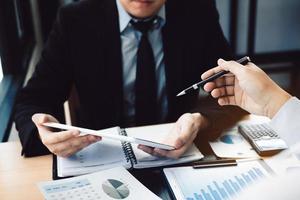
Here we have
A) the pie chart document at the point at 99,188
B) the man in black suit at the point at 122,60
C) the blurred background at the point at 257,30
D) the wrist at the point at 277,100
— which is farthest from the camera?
the blurred background at the point at 257,30

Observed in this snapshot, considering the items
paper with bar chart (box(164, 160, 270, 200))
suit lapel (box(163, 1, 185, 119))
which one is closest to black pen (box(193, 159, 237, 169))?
paper with bar chart (box(164, 160, 270, 200))

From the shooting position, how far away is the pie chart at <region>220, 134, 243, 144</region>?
1.25 metres

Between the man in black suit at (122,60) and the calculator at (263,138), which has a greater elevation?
the man in black suit at (122,60)

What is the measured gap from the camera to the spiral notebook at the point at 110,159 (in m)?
1.09

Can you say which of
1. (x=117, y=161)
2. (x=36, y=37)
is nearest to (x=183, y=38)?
(x=117, y=161)

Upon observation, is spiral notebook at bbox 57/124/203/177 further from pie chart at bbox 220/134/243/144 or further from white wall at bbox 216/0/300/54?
white wall at bbox 216/0/300/54

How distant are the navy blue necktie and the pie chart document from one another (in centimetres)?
54

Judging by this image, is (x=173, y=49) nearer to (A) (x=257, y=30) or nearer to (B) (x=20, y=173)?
(B) (x=20, y=173)

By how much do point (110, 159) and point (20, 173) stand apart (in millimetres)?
257

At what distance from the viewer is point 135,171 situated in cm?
110

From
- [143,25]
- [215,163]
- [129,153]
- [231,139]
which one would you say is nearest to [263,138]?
[231,139]

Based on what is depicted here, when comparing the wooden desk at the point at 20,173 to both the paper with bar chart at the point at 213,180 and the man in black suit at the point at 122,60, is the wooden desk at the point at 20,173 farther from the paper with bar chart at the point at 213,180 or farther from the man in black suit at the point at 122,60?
the paper with bar chart at the point at 213,180

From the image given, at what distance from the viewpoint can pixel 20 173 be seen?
3.75 ft

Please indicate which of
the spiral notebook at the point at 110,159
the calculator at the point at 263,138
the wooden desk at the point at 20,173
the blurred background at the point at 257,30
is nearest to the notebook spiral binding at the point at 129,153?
the spiral notebook at the point at 110,159
